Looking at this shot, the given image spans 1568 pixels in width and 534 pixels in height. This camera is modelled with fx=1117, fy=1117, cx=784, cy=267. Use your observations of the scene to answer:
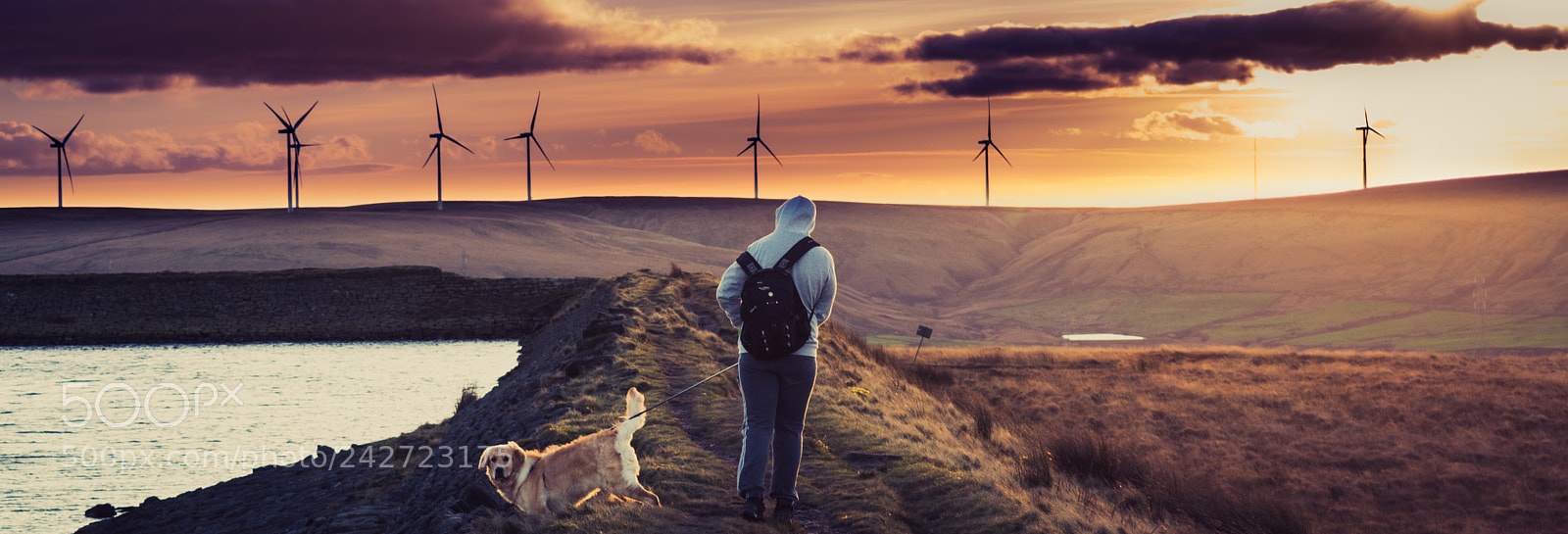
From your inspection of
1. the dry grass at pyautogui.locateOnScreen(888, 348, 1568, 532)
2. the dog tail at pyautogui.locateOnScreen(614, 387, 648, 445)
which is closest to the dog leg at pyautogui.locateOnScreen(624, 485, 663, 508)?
the dog tail at pyautogui.locateOnScreen(614, 387, 648, 445)

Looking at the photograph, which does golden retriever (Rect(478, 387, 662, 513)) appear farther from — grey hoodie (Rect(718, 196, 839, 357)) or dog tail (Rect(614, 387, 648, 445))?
grey hoodie (Rect(718, 196, 839, 357))

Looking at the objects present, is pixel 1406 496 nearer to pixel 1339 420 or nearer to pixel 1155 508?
pixel 1339 420

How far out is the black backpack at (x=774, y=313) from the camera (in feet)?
27.7

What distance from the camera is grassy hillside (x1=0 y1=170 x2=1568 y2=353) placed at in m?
87.5

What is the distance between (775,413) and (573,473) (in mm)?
2038

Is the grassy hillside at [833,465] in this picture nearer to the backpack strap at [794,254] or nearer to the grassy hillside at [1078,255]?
the backpack strap at [794,254]

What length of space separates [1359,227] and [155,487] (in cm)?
13384

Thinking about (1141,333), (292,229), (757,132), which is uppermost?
(757,132)

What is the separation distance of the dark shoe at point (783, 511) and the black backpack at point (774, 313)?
1.36 meters

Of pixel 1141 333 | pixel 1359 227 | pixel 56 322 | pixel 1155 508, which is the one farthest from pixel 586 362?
pixel 1359 227

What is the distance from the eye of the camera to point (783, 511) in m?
9.12

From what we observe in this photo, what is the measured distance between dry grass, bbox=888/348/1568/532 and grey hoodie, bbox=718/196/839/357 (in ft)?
25.8

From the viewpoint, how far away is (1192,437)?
2919cm

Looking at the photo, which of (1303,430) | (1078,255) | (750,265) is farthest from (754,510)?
(1078,255)
